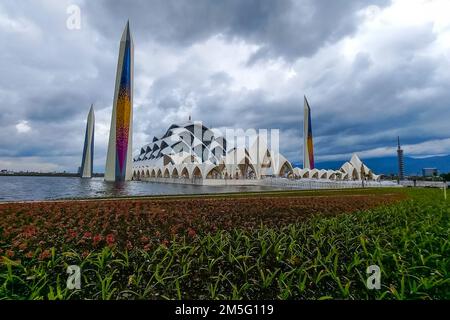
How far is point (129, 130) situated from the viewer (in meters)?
63.7

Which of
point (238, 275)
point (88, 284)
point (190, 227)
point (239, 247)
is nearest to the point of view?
point (88, 284)

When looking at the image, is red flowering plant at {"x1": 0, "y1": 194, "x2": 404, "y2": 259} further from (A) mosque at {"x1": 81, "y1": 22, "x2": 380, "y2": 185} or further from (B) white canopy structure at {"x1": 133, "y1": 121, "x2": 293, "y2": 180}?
(B) white canopy structure at {"x1": 133, "y1": 121, "x2": 293, "y2": 180}

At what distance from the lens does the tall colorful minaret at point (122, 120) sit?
62656 millimetres

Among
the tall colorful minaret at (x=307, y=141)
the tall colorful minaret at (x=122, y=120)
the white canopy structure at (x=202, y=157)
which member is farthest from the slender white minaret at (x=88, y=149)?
the tall colorful minaret at (x=307, y=141)

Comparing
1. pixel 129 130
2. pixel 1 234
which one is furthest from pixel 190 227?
pixel 129 130

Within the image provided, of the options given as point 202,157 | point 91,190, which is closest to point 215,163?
point 91,190

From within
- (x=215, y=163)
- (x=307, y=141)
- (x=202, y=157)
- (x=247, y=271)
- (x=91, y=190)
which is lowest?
(x=247, y=271)

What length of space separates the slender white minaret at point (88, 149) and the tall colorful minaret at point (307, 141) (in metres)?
70.5

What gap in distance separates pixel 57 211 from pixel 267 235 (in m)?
6.50

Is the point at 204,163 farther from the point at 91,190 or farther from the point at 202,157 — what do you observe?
the point at 202,157

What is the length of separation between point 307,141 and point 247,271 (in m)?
87.0

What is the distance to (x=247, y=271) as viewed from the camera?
13.0 ft

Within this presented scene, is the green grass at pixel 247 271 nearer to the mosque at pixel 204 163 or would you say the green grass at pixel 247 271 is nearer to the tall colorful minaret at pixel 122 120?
the mosque at pixel 204 163
